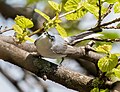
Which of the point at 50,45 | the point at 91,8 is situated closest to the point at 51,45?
the point at 50,45

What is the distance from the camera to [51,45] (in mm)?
577

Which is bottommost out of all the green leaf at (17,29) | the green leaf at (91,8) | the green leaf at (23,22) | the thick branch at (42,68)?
the thick branch at (42,68)

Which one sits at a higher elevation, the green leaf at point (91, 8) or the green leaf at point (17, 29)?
the green leaf at point (91, 8)

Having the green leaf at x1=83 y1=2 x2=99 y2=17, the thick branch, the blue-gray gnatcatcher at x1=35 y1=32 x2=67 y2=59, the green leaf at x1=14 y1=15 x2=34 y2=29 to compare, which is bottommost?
the thick branch

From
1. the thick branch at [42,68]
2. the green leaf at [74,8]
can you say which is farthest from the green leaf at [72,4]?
the thick branch at [42,68]

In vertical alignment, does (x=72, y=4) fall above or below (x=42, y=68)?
above

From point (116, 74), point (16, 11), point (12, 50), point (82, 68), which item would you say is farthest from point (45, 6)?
point (116, 74)

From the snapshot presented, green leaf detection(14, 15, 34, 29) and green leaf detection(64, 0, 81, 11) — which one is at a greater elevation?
green leaf detection(64, 0, 81, 11)

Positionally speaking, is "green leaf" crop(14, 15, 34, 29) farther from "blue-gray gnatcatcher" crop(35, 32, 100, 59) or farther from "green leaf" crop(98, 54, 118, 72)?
"green leaf" crop(98, 54, 118, 72)

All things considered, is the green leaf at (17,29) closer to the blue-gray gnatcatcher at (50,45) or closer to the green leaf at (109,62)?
the blue-gray gnatcatcher at (50,45)

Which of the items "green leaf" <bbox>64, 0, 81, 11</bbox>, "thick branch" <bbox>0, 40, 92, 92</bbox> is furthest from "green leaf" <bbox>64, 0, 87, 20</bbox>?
"thick branch" <bbox>0, 40, 92, 92</bbox>

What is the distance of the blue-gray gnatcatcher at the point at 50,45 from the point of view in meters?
0.56

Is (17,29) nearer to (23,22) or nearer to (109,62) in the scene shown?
(23,22)

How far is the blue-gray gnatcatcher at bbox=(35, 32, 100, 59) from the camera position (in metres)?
0.56
